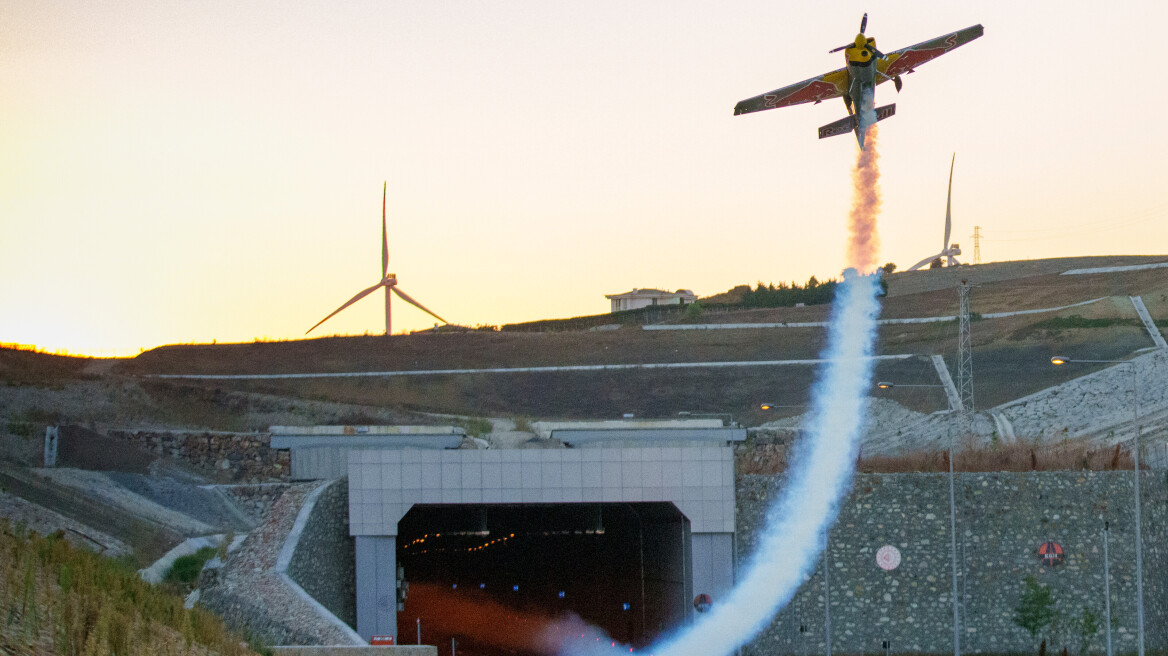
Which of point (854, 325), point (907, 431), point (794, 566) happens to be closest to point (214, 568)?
point (794, 566)

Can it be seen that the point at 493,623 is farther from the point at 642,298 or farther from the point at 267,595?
the point at 642,298

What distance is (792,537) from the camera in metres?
55.6

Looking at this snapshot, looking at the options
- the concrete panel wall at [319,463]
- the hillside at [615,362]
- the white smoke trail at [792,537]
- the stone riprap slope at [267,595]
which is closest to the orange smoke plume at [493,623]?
the white smoke trail at [792,537]

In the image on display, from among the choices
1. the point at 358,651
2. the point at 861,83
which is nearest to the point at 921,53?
the point at 861,83

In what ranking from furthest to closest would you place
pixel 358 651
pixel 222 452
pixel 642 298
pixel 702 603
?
pixel 642 298 < pixel 222 452 < pixel 702 603 < pixel 358 651

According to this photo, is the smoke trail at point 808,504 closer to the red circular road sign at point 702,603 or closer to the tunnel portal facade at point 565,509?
the red circular road sign at point 702,603

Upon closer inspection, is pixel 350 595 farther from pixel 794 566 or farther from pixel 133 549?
pixel 794 566

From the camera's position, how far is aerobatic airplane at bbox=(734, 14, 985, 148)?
54.8 metres

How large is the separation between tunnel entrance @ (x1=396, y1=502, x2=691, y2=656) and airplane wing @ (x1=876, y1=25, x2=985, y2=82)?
798 inches

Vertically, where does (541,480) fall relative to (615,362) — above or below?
below

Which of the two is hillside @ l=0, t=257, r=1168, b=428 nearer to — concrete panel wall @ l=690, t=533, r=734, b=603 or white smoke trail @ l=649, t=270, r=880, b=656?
white smoke trail @ l=649, t=270, r=880, b=656

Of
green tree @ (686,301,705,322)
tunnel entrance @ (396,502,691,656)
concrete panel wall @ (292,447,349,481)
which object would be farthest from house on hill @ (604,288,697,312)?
concrete panel wall @ (292,447,349,481)

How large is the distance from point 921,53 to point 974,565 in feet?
68.3

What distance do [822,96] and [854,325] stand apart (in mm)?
10097
